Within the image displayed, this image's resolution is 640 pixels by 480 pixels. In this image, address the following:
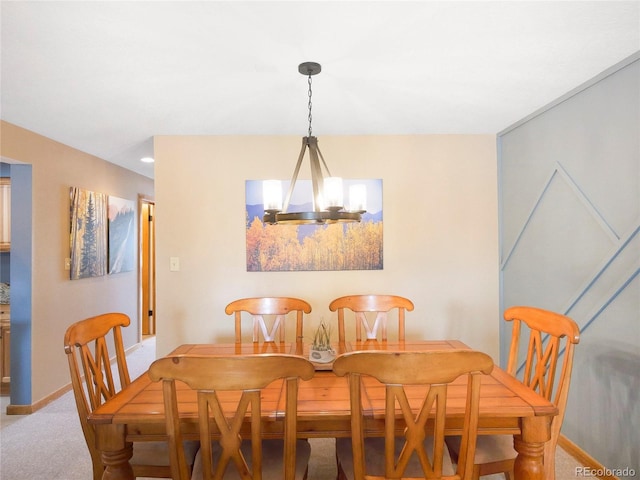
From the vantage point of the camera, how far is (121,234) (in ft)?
15.2

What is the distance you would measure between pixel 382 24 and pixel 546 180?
1.77 m

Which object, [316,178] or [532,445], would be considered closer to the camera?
[532,445]

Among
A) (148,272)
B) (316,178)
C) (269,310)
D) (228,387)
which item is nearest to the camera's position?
(228,387)

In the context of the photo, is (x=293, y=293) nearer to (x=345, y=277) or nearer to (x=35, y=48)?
(x=345, y=277)

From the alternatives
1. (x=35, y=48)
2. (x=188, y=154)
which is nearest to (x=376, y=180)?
(x=188, y=154)

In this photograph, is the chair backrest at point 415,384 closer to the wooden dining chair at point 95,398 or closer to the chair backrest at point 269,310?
the wooden dining chair at point 95,398

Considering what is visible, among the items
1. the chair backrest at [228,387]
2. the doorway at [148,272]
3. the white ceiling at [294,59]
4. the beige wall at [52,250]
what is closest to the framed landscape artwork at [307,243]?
the white ceiling at [294,59]

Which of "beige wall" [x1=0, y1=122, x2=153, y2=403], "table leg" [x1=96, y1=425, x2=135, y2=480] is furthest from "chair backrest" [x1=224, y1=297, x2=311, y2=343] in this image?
"beige wall" [x1=0, y1=122, x2=153, y2=403]

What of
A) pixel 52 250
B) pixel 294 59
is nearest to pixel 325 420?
pixel 294 59

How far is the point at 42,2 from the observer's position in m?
1.54

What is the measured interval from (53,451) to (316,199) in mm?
2461

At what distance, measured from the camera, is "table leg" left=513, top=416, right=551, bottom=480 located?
57.9 inches

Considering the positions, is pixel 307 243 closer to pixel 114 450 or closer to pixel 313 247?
pixel 313 247

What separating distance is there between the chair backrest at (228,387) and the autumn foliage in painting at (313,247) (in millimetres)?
2120
